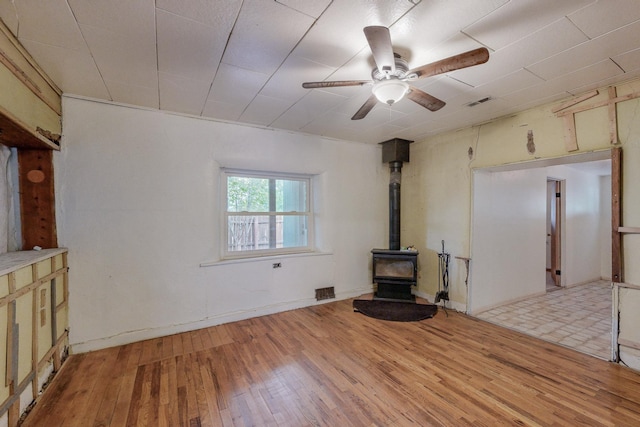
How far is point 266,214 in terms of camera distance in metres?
3.79

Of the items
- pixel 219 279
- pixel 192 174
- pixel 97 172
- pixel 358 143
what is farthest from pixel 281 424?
pixel 358 143

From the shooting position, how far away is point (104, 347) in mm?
2668

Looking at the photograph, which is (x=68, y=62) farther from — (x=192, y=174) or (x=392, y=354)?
(x=392, y=354)

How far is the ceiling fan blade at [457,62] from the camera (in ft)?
4.84

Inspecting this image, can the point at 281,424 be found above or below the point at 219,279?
below

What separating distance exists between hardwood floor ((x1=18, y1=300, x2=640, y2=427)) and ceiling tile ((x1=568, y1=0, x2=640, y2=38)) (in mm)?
2507

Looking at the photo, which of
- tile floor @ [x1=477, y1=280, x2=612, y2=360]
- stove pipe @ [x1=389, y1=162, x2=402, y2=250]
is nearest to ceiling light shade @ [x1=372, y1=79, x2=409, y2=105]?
stove pipe @ [x1=389, y1=162, x2=402, y2=250]

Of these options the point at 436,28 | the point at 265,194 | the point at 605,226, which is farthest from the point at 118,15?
the point at 605,226

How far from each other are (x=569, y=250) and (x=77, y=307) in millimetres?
7591

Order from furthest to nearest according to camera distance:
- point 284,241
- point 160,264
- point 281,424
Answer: point 284,241
point 160,264
point 281,424

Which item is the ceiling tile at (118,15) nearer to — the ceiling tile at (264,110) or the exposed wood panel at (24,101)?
the exposed wood panel at (24,101)

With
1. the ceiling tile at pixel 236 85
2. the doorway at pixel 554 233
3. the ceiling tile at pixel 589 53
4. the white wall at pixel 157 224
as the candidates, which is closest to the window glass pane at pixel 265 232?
the white wall at pixel 157 224

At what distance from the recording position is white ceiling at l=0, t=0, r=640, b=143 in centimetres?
150

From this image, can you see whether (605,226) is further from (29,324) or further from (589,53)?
(29,324)
